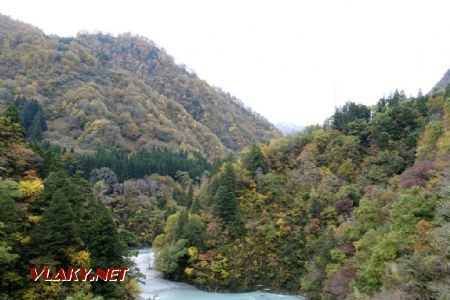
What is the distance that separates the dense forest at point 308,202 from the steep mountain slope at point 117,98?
52.3 m

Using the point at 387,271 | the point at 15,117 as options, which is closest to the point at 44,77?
the point at 15,117

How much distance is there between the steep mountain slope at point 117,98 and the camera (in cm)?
10331

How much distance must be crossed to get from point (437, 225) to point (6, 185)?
73.9 feet

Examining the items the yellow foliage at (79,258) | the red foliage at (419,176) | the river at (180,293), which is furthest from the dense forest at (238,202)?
the river at (180,293)

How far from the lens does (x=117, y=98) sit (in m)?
123

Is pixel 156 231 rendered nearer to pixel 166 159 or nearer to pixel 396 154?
pixel 166 159

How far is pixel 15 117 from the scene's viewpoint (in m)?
31.1

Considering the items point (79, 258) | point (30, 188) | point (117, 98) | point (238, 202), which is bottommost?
point (79, 258)

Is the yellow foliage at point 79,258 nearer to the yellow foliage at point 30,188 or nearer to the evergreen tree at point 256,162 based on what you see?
the yellow foliage at point 30,188

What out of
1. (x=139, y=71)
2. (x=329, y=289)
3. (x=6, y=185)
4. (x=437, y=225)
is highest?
(x=139, y=71)

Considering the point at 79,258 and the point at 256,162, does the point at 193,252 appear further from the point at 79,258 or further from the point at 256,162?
the point at 79,258

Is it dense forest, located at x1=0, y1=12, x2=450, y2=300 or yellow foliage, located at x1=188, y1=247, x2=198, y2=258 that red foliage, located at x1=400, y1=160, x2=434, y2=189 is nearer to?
dense forest, located at x1=0, y1=12, x2=450, y2=300

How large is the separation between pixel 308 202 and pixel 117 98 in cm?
8646

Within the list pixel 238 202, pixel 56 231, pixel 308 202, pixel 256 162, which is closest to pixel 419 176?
pixel 308 202
